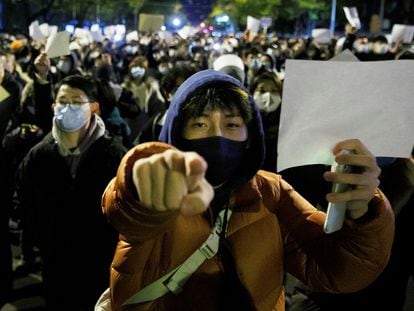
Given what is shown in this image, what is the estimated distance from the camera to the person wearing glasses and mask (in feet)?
10.2

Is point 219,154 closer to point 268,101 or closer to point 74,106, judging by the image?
point 74,106

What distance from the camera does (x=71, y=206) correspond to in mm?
3121

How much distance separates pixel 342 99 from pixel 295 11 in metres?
46.9

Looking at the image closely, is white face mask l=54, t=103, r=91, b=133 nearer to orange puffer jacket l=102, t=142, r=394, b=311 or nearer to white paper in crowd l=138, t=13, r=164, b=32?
orange puffer jacket l=102, t=142, r=394, b=311

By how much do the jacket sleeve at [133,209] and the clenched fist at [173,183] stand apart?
0.20 metres

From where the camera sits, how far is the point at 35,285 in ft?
15.3

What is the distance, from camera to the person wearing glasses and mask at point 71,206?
10.2 ft

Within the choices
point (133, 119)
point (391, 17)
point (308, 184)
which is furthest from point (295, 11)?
point (308, 184)

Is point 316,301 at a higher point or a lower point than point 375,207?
lower

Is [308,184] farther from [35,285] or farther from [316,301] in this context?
[35,285]

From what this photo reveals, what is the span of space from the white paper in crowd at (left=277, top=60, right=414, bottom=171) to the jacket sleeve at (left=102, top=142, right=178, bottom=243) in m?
0.42

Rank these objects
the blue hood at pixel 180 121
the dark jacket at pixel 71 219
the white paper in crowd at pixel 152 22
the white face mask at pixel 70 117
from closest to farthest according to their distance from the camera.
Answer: the blue hood at pixel 180 121, the dark jacket at pixel 71 219, the white face mask at pixel 70 117, the white paper in crowd at pixel 152 22

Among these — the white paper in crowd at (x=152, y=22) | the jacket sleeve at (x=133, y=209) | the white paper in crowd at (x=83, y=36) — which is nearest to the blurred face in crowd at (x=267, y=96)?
the jacket sleeve at (x=133, y=209)

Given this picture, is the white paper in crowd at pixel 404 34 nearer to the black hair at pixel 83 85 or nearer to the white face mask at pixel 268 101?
the white face mask at pixel 268 101
